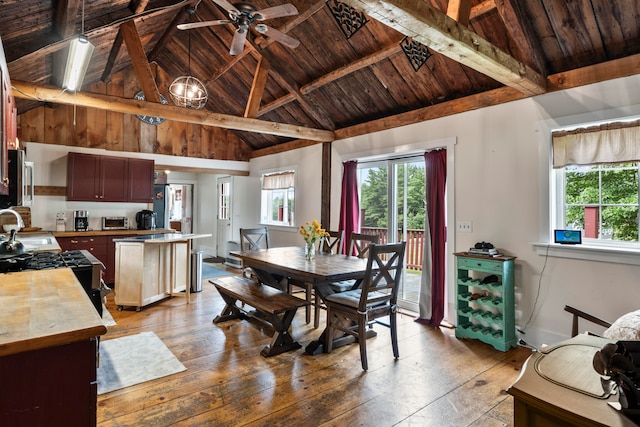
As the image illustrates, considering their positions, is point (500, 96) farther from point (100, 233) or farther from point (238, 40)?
point (100, 233)

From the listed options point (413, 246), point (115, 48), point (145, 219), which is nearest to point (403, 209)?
point (413, 246)

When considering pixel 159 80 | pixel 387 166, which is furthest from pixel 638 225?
pixel 159 80

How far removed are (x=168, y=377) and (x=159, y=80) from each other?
5971 mm

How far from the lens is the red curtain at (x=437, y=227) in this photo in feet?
13.1

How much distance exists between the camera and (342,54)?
4.43 meters

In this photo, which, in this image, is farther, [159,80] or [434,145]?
[159,80]

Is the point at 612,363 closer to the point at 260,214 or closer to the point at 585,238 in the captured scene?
the point at 585,238

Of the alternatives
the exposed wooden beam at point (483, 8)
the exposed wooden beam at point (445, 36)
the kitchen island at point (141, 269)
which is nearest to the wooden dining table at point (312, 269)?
the kitchen island at point (141, 269)

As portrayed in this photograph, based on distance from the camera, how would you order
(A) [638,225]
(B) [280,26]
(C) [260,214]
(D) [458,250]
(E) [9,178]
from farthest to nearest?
(C) [260,214] → (B) [280,26] → (D) [458,250] → (A) [638,225] → (E) [9,178]

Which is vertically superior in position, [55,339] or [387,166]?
[387,166]

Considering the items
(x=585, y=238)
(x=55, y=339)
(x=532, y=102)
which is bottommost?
(x=55, y=339)

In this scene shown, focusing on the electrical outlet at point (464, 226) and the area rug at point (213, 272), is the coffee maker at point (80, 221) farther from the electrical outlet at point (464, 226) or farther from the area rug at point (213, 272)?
the electrical outlet at point (464, 226)

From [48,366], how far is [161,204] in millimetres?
6339

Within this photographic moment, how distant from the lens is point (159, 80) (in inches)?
267
